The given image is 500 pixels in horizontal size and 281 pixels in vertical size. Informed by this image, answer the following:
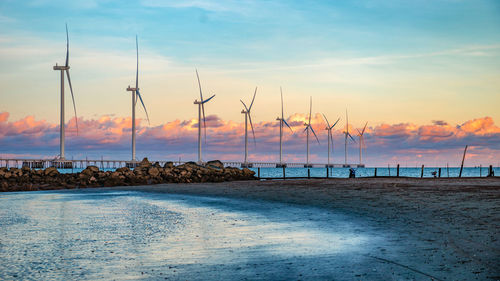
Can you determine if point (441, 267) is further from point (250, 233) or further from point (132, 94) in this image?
point (132, 94)

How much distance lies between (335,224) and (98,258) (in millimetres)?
9615

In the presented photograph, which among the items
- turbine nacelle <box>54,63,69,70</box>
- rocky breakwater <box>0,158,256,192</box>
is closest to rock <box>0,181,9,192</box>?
rocky breakwater <box>0,158,256,192</box>

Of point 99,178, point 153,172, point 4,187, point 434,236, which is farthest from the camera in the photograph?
point 153,172

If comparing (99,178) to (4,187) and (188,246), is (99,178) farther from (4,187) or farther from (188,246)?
(188,246)

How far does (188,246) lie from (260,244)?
6.63 ft

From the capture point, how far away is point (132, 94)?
121 meters

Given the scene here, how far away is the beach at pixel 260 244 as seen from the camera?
10.6 meters

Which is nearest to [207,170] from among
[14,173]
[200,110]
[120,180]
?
[120,180]

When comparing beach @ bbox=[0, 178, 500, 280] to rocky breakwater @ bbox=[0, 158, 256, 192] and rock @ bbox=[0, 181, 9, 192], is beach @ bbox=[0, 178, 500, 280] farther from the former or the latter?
rocky breakwater @ bbox=[0, 158, 256, 192]

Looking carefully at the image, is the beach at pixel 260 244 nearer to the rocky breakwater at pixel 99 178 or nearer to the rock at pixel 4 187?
the rock at pixel 4 187

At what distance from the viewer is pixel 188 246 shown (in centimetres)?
1422

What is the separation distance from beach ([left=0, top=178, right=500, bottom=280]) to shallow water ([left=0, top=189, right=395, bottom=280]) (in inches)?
1.0

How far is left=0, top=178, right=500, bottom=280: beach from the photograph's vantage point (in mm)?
10625

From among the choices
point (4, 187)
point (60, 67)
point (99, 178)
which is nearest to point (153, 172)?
point (99, 178)
